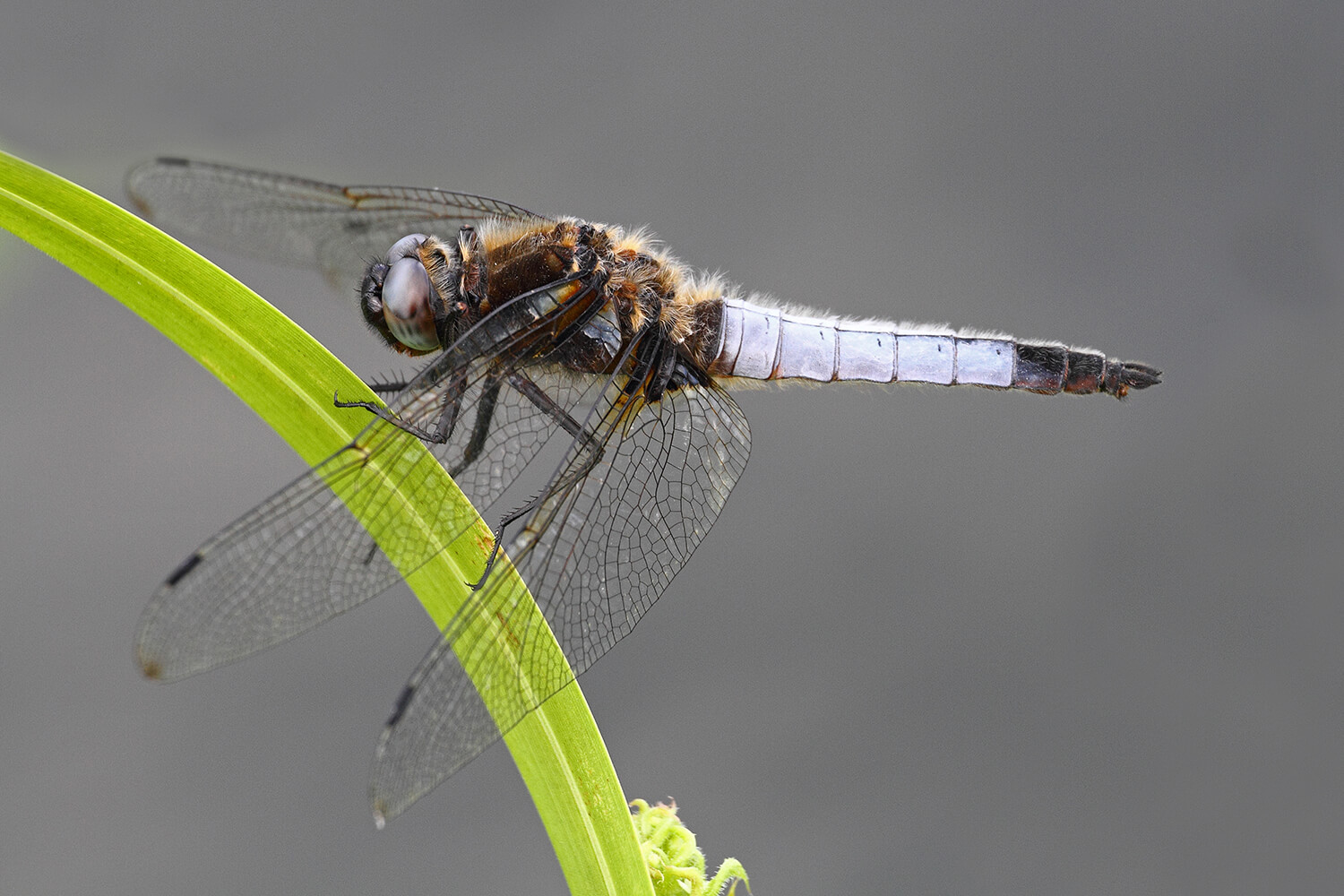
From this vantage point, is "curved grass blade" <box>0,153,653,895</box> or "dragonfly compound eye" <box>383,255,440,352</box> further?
"dragonfly compound eye" <box>383,255,440,352</box>

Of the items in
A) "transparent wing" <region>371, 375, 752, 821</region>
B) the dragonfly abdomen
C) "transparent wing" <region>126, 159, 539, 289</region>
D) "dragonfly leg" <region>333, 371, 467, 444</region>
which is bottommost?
"transparent wing" <region>371, 375, 752, 821</region>

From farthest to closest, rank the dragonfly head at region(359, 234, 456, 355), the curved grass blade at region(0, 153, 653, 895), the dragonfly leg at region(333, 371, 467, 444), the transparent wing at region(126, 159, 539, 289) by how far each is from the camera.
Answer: the transparent wing at region(126, 159, 539, 289) < the dragonfly head at region(359, 234, 456, 355) < the dragonfly leg at region(333, 371, 467, 444) < the curved grass blade at region(0, 153, 653, 895)

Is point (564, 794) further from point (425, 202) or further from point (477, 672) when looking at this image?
point (425, 202)

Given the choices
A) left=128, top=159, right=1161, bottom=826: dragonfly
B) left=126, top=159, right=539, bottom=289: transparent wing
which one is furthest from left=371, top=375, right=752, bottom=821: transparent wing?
left=126, top=159, right=539, bottom=289: transparent wing

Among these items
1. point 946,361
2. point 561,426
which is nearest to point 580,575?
point 561,426

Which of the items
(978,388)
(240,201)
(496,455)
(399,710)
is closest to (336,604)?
(399,710)

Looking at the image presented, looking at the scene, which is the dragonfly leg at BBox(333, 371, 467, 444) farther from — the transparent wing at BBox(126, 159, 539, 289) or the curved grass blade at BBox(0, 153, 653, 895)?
the transparent wing at BBox(126, 159, 539, 289)

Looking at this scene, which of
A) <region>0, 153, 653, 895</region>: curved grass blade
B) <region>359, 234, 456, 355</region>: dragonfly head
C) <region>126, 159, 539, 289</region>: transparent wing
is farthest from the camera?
<region>126, 159, 539, 289</region>: transparent wing

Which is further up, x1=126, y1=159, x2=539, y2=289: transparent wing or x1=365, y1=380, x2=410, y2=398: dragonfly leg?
x1=126, y1=159, x2=539, y2=289: transparent wing
